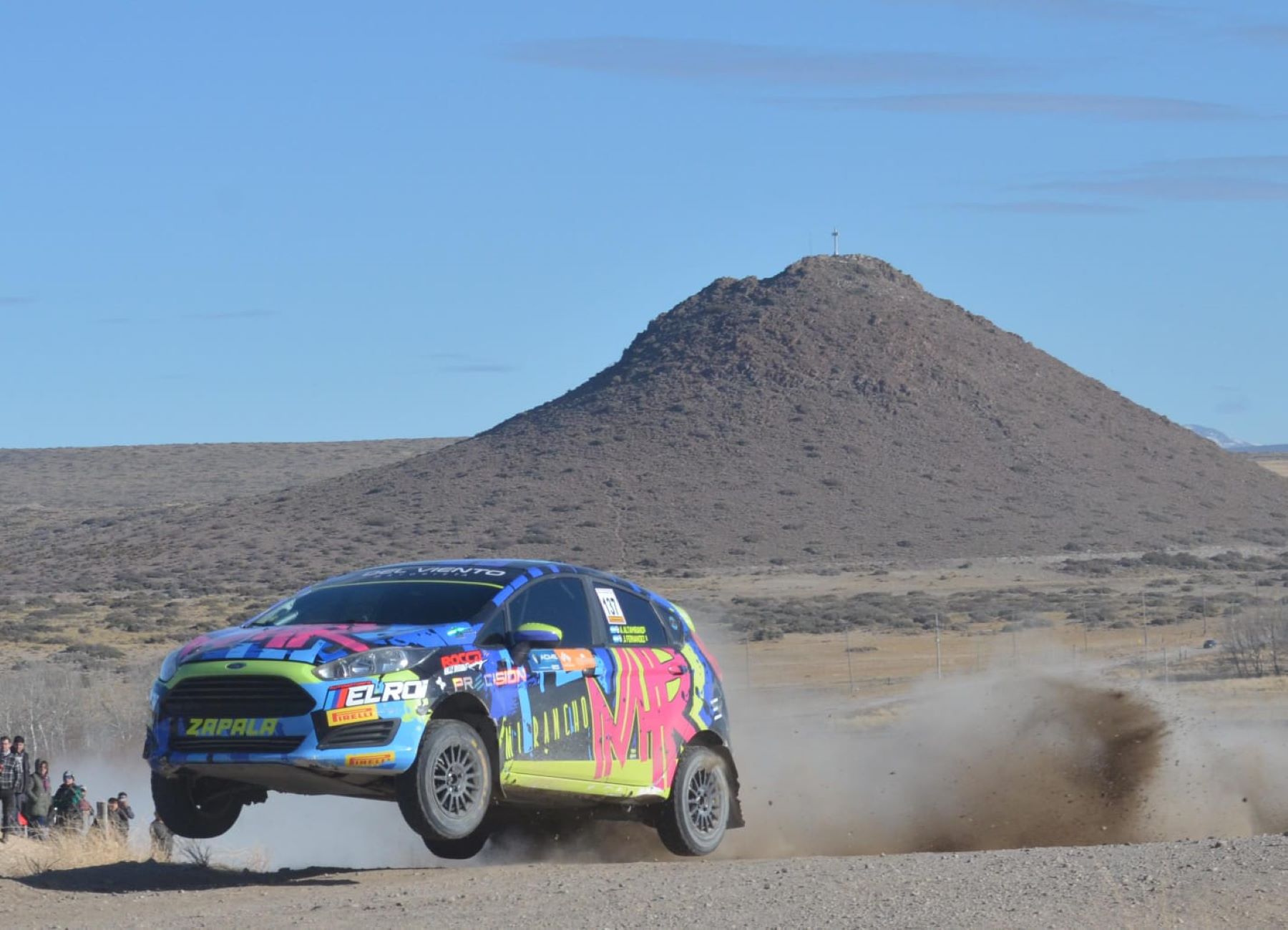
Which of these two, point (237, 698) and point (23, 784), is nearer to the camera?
point (237, 698)

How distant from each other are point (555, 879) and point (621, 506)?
8121 centimetres

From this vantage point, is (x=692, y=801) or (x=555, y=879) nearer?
(x=555, y=879)

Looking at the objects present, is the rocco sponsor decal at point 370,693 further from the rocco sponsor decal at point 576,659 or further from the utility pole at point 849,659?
the utility pole at point 849,659

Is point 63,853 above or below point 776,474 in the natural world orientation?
below

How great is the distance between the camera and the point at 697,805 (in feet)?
39.1

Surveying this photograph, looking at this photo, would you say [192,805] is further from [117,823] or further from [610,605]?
[117,823]

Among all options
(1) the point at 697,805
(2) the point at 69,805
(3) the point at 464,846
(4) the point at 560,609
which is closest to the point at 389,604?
(4) the point at 560,609

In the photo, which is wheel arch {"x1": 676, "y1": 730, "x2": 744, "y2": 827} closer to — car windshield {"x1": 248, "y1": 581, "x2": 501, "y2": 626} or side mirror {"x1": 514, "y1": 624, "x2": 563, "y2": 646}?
side mirror {"x1": 514, "y1": 624, "x2": 563, "y2": 646}

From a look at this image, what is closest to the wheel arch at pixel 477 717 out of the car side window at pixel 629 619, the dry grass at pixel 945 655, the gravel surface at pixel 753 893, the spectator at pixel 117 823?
the gravel surface at pixel 753 893

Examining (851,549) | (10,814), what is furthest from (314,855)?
(851,549)

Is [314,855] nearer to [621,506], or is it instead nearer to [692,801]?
[692,801]

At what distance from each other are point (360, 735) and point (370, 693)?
0.22 metres

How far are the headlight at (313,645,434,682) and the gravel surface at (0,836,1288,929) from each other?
1135 millimetres

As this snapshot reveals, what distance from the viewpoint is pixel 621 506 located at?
3583 inches
